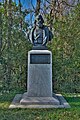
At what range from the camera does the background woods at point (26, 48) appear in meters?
10.3

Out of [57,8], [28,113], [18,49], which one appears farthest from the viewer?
[57,8]

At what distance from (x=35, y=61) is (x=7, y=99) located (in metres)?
1.53

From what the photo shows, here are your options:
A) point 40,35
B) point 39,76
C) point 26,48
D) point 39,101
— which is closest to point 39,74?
point 39,76

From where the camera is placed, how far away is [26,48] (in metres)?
10.3

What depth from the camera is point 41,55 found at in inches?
283

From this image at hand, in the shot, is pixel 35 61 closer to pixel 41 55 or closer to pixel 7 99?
pixel 41 55

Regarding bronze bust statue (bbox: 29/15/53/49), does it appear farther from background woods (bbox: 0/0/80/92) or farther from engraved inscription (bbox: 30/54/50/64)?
background woods (bbox: 0/0/80/92)

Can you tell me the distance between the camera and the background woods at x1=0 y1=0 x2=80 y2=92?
10297 mm

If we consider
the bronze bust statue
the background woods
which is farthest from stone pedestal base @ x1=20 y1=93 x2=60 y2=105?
the background woods

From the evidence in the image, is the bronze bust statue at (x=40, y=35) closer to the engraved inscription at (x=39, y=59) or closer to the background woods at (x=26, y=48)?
the engraved inscription at (x=39, y=59)

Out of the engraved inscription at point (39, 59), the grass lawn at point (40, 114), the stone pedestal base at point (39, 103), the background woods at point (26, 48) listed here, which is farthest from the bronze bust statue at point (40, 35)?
the background woods at point (26, 48)

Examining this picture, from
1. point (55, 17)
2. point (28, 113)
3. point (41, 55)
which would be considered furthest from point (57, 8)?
point (28, 113)

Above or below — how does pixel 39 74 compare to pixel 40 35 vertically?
below

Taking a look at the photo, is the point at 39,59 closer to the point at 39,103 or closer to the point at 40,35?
the point at 40,35
